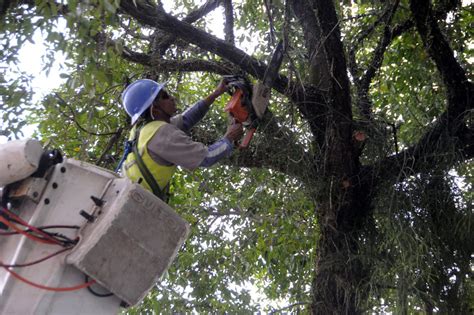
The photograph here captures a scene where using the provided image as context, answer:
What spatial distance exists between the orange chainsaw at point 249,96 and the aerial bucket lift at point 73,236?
990 millimetres

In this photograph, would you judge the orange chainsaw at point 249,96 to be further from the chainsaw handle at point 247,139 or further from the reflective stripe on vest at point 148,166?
the reflective stripe on vest at point 148,166

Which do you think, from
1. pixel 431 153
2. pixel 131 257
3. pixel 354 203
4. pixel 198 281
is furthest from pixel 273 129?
pixel 198 281

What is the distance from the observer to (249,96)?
3.28 meters

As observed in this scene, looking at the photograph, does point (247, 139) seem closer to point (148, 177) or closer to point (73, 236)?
point (148, 177)

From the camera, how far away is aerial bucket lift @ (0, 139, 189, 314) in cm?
215

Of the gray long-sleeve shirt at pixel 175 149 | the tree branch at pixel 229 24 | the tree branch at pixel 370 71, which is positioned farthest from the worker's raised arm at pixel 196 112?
the tree branch at pixel 229 24

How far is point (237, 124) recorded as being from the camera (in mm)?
3193

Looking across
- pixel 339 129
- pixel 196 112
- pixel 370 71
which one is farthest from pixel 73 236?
pixel 370 71

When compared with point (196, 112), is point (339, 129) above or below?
above

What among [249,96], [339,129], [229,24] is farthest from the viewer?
[229,24]

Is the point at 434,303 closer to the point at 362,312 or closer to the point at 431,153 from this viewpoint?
the point at 362,312

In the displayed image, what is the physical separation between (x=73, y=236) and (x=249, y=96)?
54.5 inches

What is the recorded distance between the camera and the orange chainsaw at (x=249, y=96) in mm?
3219

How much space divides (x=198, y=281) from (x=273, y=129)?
217 centimetres
